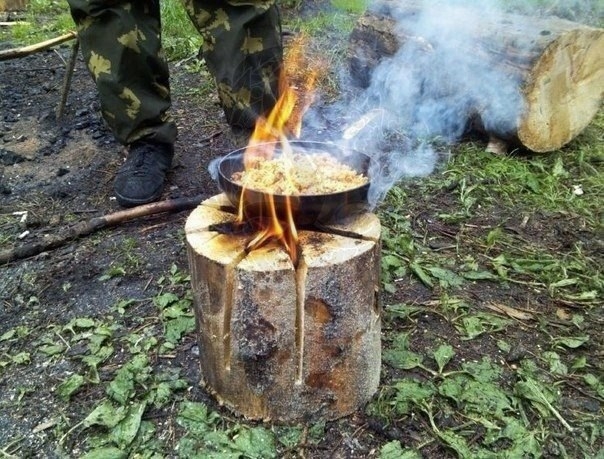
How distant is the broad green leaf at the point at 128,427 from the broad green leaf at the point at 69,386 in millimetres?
236

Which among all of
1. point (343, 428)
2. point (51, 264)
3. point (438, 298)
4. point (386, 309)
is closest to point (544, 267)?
point (438, 298)

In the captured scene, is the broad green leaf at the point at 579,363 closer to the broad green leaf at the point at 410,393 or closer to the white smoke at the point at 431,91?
the broad green leaf at the point at 410,393

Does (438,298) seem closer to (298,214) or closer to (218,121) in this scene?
(298,214)

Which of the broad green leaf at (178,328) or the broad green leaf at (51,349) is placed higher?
the broad green leaf at (178,328)

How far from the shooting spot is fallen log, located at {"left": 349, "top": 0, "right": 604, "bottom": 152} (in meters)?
3.63

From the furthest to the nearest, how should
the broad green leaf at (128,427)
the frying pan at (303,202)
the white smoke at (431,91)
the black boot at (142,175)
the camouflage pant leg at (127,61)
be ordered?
the white smoke at (431,91)
the black boot at (142,175)
the camouflage pant leg at (127,61)
the broad green leaf at (128,427)
the frying pan at (303,202)

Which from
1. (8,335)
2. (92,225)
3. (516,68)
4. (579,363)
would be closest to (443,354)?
(579,363)

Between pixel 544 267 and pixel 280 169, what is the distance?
147cm

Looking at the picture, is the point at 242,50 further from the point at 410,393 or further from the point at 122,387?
the point at 410,393

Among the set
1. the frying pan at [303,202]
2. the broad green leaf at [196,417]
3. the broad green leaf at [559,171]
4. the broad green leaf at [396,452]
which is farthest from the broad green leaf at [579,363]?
the broad green leaf at [559,171]

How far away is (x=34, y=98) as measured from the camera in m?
4.93

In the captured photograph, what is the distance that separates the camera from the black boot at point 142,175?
320cm

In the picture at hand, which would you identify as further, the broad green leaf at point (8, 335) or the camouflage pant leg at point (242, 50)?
the camouflage pant leg at point (242, 50)

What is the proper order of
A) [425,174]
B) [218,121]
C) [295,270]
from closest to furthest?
[295,270] → [425,174] → [218,121]
